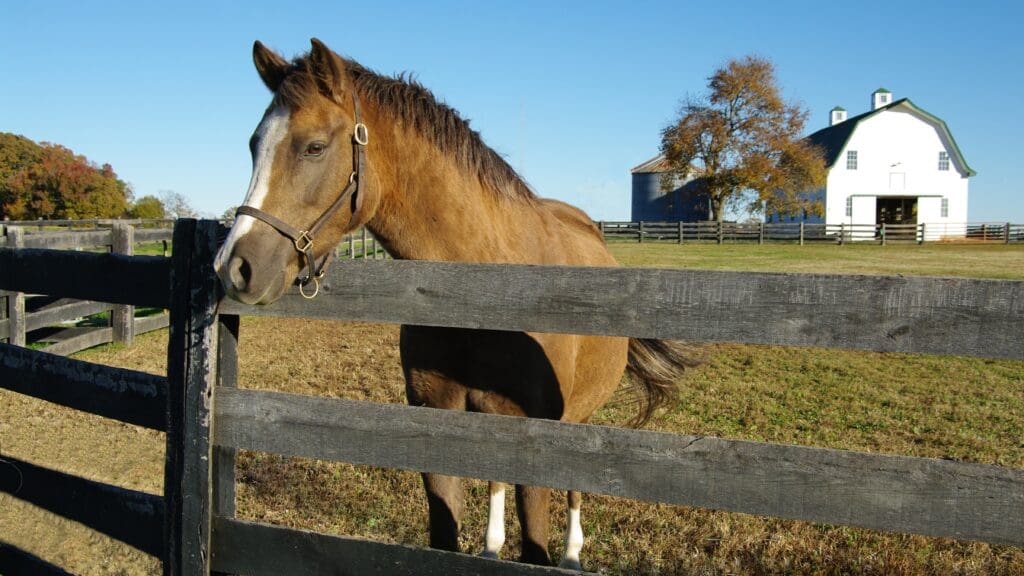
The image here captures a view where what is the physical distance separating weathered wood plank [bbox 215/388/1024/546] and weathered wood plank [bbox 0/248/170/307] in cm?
55

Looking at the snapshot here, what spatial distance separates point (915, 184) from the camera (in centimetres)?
4350

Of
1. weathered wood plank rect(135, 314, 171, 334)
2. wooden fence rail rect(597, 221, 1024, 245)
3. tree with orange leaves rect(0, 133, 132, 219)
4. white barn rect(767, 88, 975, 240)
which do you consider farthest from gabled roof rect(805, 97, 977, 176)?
tree with orange leaves rect(0, 133, 132, 219)

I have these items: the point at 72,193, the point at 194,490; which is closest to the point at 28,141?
the point at 72,193

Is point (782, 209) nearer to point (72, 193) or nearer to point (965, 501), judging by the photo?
point (965, 501)

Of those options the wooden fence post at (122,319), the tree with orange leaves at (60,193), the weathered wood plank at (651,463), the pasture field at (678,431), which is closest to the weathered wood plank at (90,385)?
the weathered wood plank at (651,463)

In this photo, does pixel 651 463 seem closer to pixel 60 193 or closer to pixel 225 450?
pixel 225 450

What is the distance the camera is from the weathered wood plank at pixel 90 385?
247cm

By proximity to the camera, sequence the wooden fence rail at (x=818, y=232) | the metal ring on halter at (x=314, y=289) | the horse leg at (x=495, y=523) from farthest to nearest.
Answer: the wooden fence rail at (x=818, y=232), the horse leg at (x=495, y=523), the metal ring on halter at (x=314, y=289)

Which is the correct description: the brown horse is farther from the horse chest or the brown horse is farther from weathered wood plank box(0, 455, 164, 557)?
weathered wood plank box(0, 455, 164, 557)

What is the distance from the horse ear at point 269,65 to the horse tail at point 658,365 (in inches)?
115

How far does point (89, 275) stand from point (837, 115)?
58.9 m

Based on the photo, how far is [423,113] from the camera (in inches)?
104

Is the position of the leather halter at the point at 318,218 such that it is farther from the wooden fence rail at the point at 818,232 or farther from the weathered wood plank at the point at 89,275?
the wooden fence rail at the point at 818,232

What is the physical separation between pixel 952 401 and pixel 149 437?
7.55 m
